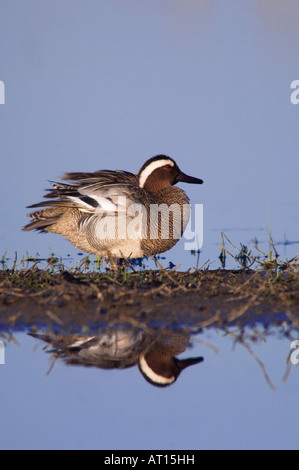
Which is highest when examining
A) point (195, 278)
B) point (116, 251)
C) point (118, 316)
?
point (116, 251)

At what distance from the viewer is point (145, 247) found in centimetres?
677

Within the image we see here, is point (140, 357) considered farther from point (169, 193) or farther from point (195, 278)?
point (169, 193)

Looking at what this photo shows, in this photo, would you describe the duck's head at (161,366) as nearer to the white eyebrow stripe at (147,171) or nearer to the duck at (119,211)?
the duck at (119,211)

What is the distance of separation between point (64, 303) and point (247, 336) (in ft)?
4.34

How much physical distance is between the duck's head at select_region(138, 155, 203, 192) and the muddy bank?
1922 millimetres

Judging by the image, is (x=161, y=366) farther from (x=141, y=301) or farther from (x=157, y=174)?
(x=157, y=174)

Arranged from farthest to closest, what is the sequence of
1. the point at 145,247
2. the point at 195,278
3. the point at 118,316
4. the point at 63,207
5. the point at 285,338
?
1. the point at 63,207
2. the point at 145,247
3. the point at 195,278
4. the point at 118,316
5. the point at 285,338

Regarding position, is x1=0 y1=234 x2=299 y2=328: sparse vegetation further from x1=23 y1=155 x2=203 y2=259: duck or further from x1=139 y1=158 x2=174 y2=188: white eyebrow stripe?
x1=139 y1=158 x2=174 y2=188: white eyebrow stripe

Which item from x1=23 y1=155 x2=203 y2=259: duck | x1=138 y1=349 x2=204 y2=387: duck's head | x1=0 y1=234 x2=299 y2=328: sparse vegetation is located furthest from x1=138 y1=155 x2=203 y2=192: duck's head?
x1=138 y1=349 x2=204 y2=387: duck's head

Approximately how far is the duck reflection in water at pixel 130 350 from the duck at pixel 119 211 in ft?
6.37

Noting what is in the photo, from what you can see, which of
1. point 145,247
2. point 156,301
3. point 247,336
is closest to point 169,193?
point 145,247

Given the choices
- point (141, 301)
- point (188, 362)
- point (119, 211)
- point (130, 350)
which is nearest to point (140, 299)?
point (141, 301)

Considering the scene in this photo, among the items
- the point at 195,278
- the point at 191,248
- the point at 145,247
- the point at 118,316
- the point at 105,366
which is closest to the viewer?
the point at 105,366

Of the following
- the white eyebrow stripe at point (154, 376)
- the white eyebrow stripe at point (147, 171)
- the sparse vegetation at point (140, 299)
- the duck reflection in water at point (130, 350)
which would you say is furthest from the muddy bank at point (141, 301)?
the white eyebrow stripe at point (147, 171)
